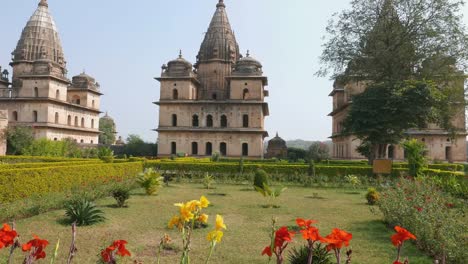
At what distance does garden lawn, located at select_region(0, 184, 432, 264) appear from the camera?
6855mm

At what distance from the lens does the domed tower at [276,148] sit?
150ft

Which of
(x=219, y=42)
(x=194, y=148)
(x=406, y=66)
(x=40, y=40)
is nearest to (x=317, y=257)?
(x=406, y=66)

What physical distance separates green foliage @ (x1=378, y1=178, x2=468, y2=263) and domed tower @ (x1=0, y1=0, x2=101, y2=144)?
124 feet

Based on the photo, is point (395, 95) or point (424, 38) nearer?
point (395, 95)

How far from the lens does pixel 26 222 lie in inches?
361

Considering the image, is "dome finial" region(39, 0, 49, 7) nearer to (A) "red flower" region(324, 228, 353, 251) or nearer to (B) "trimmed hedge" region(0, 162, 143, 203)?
(B) "trimmed hedge" region(0, 162, 143, 203)

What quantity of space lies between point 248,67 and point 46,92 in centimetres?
2095

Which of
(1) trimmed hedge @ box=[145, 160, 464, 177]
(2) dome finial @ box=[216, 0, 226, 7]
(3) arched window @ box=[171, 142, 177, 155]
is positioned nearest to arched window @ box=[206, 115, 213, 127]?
(3) arched window @ box=[171, 142, 177, 155]

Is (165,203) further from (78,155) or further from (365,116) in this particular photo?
(78,155)

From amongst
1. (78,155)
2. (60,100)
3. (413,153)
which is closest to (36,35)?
(60,100)

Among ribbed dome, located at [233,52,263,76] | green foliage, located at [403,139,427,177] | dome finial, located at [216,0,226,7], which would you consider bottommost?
green foliage, located at [403,139,427,177]

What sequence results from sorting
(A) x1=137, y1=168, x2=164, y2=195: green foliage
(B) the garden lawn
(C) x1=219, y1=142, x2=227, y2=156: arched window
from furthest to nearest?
1. (C) x1=219, y1=142, x2=227, y2=156: arched window
2. (A) x1=137, y1=168, x2=164, y2=195: green foliage
3. (B) the garden lawn

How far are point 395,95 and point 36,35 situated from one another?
39.4 metres

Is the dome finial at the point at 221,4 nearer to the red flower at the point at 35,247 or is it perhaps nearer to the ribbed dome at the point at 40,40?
the ribbed dome at the point at 40,40
